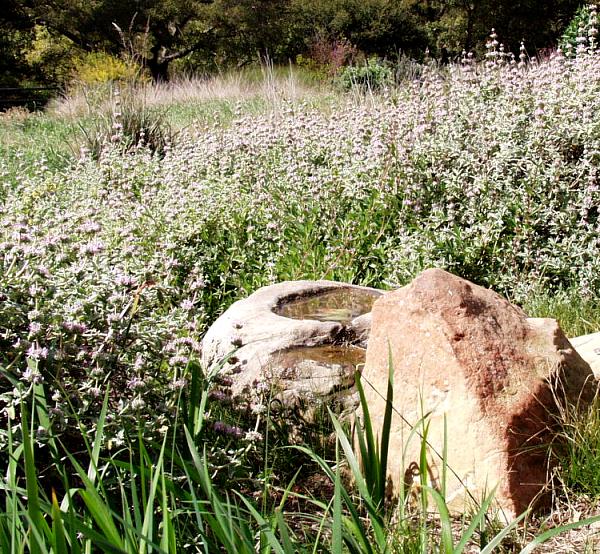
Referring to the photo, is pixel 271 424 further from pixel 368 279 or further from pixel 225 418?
pixel 368 279

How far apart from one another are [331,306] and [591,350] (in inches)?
54.2

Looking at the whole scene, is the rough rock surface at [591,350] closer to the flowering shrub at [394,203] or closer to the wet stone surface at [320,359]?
the wet stone surface at [320,359]

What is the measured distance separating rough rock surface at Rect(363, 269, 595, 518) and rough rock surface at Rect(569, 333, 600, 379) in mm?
367

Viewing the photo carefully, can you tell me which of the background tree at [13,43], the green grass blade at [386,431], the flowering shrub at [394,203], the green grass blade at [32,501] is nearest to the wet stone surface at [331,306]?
the flowering shrub at [394,203]

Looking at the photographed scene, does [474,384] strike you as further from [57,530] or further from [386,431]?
[57,530]

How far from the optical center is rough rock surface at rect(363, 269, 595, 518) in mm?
2652

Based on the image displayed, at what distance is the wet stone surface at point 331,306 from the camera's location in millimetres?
4043

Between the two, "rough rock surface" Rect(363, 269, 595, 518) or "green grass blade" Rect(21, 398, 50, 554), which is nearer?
"green grass blade" Rect(21, 398, 50, 554)

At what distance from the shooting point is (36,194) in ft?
19.1

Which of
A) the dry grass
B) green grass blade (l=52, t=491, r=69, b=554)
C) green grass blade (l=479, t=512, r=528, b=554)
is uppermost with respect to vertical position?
green grass blade (l=52, t=491, r=69, b=554)

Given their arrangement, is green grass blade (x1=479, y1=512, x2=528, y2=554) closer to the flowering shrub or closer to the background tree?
the flowering shrub

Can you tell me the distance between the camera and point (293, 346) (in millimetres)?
3545

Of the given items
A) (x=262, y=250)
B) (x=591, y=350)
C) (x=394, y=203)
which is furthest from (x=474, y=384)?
(x=262, y=250)

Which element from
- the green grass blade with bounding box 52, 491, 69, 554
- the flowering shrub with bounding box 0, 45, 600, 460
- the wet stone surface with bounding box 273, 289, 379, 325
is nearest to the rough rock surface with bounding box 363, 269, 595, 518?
the wet stone surface with bounding box 273, 289, 379, 325
